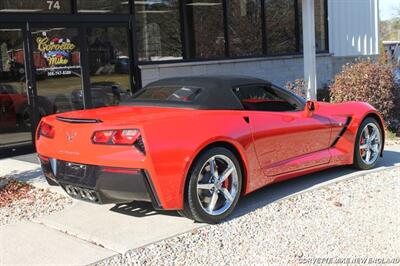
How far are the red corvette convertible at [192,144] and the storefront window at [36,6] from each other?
4.21 meters

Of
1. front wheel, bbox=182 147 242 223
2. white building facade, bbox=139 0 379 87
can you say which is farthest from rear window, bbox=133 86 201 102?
white building facade, bbox=139 0 379 87

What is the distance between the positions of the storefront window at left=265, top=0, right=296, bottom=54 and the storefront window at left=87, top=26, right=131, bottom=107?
14.7 feet

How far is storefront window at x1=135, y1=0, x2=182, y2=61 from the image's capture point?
36.1ft

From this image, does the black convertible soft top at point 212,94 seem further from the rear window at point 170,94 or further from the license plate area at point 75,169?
the license plate area at point 75,169

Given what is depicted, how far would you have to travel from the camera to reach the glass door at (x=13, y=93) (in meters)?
8.85

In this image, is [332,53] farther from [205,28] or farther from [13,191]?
[13,191]

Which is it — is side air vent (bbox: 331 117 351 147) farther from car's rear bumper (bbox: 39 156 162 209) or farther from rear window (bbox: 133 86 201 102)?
car's rear bumper (bbox: 39 156 162 209)

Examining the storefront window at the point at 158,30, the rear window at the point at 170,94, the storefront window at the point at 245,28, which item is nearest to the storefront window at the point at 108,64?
the storefront window at the point at 158,30

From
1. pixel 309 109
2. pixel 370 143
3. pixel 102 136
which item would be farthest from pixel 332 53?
pixel 102 136

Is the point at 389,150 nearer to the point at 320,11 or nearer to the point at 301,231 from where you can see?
the point at 301,231

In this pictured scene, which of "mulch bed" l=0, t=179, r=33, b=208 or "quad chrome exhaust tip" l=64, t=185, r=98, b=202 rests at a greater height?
"quad chrome exhaust tip" l=64, t=185, r=98, b=202

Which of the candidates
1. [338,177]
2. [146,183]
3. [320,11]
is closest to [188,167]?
[146,183]

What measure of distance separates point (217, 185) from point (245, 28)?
347 inches

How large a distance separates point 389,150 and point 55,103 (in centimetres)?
565
